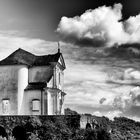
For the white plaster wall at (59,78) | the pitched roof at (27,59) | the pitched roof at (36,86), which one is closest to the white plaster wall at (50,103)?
the pitched roof at (36,86)

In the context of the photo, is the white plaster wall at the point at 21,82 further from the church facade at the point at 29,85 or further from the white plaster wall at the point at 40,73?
the white plaster wall at the point at 40,73

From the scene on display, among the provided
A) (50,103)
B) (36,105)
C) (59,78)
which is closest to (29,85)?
(36,105)

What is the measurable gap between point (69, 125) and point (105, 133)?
4354mm

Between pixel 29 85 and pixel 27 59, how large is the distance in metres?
4.09

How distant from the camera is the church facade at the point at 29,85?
53.2m

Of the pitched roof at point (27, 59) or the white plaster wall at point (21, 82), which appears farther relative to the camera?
the pitched roof at point (27, 59)

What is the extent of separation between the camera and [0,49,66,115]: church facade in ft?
174

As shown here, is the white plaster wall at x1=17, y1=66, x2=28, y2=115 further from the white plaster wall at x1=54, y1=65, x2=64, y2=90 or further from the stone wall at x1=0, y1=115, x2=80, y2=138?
the stone wall at x1=0, y1=115, x2=80, y2=138

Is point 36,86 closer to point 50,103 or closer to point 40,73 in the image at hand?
point 40,73

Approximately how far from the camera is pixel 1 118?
45125 mm

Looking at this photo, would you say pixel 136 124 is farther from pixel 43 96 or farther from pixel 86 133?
pixel 86 133

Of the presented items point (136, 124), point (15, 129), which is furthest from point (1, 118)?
point (136, 124)

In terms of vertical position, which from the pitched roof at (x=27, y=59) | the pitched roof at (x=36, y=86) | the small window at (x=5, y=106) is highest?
the pitched roof at (x=27, y=59)

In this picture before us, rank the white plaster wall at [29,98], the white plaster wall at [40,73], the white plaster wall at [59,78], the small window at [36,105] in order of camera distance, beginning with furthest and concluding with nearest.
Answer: the white plaster wall at [59,78]
the white plaster wall at [40,73]
the white plaster wall at [29,98]
the small window at [36,105]
